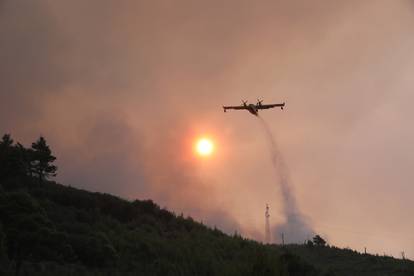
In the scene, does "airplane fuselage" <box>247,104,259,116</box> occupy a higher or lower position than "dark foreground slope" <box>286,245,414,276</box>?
higher

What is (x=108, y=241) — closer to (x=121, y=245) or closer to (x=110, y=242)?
(x=110, y=242)

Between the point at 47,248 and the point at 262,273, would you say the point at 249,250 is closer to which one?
the point at 262,273

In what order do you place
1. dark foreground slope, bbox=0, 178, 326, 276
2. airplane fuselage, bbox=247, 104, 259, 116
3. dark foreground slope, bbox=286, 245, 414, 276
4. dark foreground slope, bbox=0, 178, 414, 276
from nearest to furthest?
dark foreground slope, bbox=0, 178, 326, 276, dark foreground slope, bbox=0, 178, 414, 276, dark foreground slope, bbox=286, 245, 414, 276, airplane fuselage, bbox=247, 104, 259, 116

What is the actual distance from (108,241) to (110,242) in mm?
1133

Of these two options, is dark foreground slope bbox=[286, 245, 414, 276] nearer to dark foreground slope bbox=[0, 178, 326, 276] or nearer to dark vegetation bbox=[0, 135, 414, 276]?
dark vegetation bbox=[0, 135, 414, 276]

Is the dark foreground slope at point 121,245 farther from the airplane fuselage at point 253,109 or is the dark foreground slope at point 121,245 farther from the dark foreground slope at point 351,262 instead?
the airplane fuselage at point 253,109

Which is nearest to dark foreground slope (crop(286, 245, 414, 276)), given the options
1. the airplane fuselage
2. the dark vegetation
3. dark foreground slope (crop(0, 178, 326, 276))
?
the dark vegetation

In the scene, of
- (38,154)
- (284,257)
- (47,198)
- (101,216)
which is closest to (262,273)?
(284,257)

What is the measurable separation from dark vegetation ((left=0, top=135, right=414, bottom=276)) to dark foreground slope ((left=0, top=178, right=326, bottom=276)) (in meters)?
0.08

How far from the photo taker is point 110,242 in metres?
62.2

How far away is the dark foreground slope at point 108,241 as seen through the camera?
135ft

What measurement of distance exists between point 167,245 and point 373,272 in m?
31.1

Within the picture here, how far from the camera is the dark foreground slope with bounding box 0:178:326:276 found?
41.0 m

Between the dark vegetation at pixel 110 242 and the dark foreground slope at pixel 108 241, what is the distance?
81 millimetres
